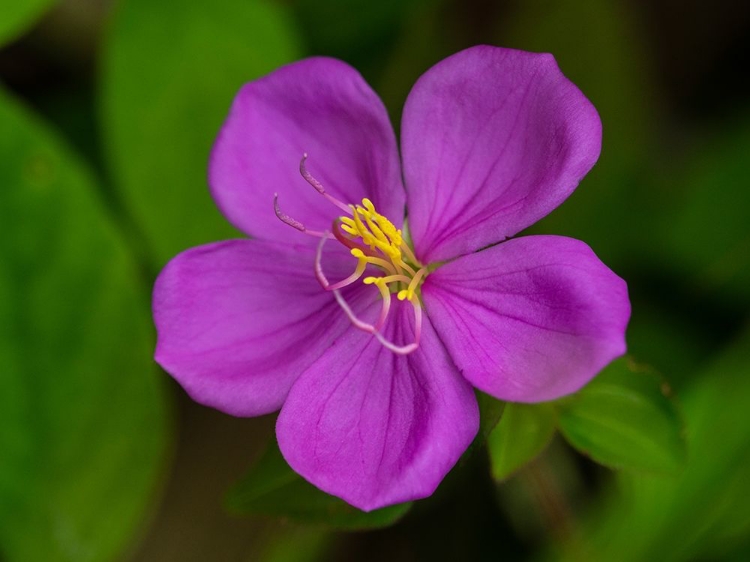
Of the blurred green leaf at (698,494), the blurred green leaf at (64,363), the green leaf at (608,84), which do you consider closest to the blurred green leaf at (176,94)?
the blurred green leaf at (64,363)

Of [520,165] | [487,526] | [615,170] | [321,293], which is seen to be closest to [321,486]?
[321,293]

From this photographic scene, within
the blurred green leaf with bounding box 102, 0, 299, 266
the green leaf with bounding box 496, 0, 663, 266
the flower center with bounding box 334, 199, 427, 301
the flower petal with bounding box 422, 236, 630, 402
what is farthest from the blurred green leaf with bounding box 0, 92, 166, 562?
the green leaf with bounding box 496, 0, 663, 266

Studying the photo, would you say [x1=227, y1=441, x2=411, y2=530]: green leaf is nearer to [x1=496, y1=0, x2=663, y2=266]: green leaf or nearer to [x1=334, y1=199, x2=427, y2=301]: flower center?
[x1=334, y1=199, x2=427, y2=301]: flower center

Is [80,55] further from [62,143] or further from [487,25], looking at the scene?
[487,25]

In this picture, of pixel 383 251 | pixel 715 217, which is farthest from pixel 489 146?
pixel 715 217

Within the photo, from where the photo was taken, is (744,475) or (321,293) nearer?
(321,293)

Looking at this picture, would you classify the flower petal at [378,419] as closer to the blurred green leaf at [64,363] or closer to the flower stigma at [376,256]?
the flower stigma at [376,256]
